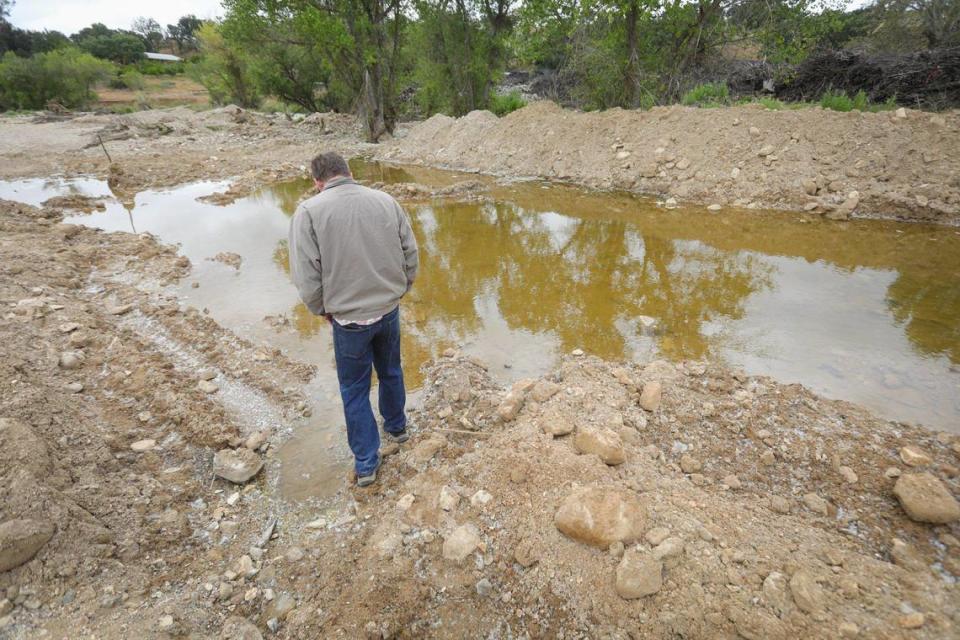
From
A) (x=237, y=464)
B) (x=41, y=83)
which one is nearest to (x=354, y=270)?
(x=237, y=464)

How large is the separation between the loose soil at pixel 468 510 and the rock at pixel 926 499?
7 cm

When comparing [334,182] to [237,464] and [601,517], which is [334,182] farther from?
[601,517]

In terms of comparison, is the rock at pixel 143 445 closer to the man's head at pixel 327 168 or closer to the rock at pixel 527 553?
the man's head at pixel 327 168

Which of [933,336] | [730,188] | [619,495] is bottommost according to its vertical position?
[933,336]

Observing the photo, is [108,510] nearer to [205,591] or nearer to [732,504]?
[205,591]

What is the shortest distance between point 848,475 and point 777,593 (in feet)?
4.05

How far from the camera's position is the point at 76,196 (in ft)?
34.8

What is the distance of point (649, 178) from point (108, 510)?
35.8 feet

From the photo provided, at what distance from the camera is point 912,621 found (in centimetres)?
178

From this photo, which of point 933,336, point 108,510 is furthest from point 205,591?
point 933,336

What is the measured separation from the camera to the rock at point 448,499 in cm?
264

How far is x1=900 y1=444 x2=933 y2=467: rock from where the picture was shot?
9.04 ft

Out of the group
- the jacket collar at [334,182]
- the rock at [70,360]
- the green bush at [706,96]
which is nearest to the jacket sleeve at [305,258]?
the jacket collar at [334,182]

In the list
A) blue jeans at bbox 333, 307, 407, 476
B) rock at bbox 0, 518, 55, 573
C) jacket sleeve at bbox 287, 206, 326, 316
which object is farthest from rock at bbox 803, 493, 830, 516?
rock at bbox 0, 518, 55, 573
